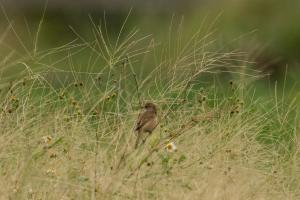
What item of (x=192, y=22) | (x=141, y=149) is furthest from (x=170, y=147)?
(x=192, y=22)

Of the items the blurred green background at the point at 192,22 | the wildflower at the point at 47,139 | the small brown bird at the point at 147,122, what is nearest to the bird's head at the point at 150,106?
the small brown bird at the point at 147,122

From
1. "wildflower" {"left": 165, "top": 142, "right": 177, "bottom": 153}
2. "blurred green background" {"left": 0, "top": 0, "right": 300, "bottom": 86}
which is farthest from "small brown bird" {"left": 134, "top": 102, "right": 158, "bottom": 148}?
"blurred green background" {"left": 0, "top": 0, "right": 300, "bottom": 86}

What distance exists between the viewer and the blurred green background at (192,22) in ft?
31.6

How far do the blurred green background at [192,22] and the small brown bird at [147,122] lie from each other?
3265mm

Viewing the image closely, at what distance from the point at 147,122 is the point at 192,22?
5460mm

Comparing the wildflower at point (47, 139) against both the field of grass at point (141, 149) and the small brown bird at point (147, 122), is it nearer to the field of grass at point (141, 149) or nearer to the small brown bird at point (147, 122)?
the field of grass at point (141, 149)

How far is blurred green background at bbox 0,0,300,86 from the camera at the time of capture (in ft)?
31.6

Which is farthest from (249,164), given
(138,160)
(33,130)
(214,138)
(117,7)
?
(117,7)

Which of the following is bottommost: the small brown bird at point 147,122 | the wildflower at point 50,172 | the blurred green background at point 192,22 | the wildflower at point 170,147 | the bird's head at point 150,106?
the blurred green background at point 192,22

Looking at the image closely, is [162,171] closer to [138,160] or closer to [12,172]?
[138,160]

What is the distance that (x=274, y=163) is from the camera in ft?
18.9

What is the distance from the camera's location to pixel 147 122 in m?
5.18

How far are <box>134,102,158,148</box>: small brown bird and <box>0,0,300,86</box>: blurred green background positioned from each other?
10.7 ft

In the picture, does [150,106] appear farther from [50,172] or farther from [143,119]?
[50,172]
